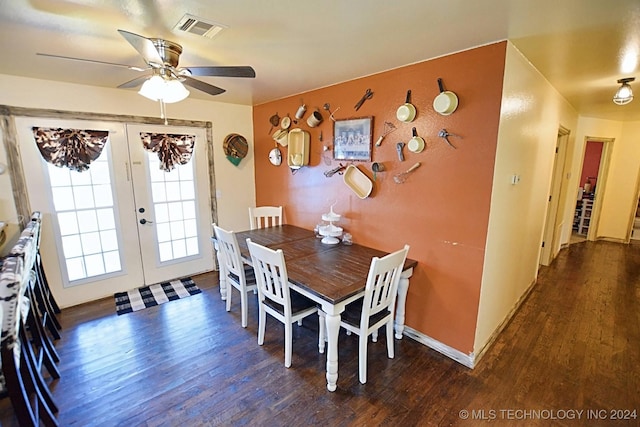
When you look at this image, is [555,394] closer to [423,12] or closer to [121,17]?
[423,12]

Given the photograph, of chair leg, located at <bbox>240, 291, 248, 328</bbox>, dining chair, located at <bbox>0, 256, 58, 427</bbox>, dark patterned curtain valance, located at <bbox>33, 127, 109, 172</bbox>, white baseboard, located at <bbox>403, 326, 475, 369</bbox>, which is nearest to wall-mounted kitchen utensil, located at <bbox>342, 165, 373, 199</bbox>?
white baseboard, located at <bbox>403, 326, 475, 369</bbox>

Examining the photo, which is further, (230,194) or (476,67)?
(230,194)

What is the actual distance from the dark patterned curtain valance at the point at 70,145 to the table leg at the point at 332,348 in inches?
→ 117

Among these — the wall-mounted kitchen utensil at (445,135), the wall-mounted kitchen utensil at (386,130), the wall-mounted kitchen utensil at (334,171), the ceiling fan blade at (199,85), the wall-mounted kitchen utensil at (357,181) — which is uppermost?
the ceiling fan blade at (199,85)

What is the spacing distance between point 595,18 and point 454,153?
3.17 ft

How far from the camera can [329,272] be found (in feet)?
7.32

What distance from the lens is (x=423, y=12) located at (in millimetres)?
1514

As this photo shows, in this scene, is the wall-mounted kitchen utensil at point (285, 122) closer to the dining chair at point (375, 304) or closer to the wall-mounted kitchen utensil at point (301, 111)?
the wall-mounted kitchen utensil at point (301, 111)

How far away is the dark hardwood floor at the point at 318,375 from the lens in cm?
184

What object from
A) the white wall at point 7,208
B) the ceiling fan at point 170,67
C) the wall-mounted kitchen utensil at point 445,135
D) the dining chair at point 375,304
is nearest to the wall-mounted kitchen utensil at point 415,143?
the wall-mounted kitchen utensil at point 445,135

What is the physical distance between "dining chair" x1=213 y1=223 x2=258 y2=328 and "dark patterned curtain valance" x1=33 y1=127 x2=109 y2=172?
160 centimetres

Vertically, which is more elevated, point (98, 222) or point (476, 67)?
point (476, 67)

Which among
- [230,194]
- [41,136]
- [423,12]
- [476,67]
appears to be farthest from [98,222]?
[476,67]

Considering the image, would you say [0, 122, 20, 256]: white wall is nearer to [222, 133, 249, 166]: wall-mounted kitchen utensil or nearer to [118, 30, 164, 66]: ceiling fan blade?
[118, 30, 164, 66]: ceiling fan blade
